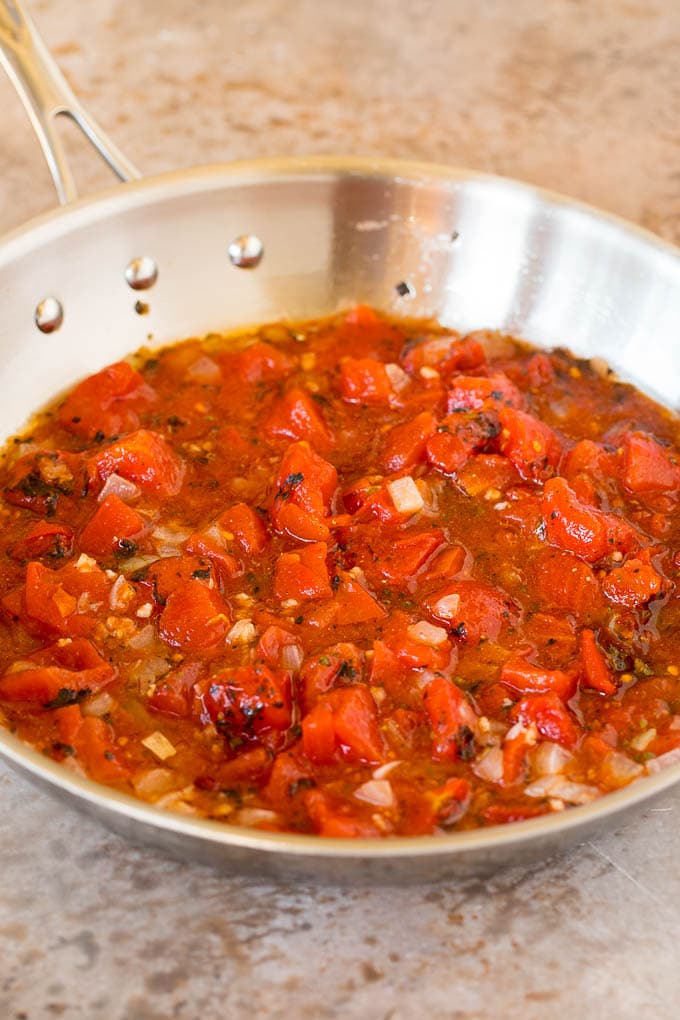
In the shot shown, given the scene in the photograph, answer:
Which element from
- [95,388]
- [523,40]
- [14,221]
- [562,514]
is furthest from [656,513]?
[523,40]

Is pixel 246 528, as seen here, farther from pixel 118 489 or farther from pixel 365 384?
pixel 365 384

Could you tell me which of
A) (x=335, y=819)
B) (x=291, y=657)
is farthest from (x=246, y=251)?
(x=335, y=819)

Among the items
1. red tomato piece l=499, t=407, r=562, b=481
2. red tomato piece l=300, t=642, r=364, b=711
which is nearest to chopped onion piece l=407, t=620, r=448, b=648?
red tomato piece l=300, t=642, r=364, b=711

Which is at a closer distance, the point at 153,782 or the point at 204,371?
the point at 153,782

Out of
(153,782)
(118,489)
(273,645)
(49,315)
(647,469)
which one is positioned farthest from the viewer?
(49,315)

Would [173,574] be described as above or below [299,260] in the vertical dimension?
below

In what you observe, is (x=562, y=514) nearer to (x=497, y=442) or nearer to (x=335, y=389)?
(x=497, y=442)

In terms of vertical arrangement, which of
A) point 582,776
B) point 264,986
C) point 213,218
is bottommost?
point 264,986
